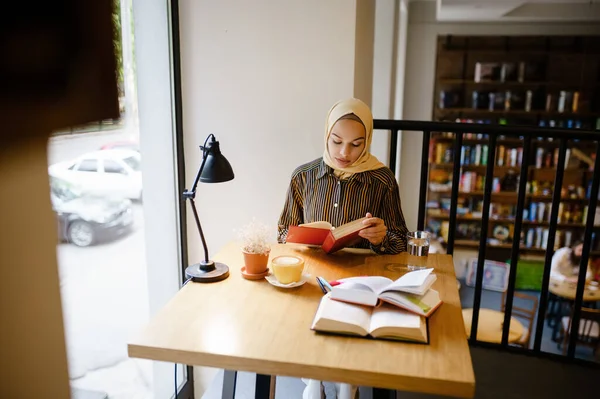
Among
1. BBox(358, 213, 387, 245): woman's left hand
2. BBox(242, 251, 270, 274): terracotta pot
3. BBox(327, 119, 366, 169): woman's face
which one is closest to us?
BBox(242, 251, 270, 274): terracotta pot

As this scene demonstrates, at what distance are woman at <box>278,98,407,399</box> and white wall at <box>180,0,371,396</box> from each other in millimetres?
430

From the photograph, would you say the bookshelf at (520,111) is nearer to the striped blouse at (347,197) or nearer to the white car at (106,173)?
the striped blouse at (347,197)

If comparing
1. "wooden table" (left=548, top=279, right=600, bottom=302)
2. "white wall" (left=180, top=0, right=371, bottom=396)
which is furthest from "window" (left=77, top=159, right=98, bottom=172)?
"wooden table" (left=548, top=279, right=600, bottom=302)

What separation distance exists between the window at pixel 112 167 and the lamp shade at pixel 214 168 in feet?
1.56

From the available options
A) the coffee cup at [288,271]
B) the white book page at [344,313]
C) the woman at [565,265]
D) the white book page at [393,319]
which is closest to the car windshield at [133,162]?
the coffee cup at [288,271]

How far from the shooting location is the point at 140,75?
2.17 m

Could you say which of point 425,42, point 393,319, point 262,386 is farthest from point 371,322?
point 425,42

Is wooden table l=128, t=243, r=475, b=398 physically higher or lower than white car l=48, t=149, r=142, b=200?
lower

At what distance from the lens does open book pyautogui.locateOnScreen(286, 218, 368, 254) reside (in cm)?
158

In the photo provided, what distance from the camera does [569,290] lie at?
4.64 m

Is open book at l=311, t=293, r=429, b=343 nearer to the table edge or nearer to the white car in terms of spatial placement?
the table edge

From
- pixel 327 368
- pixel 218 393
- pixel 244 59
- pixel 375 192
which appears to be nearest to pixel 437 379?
pixel 327 368

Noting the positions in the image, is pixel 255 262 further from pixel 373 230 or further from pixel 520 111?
pixel 520 111

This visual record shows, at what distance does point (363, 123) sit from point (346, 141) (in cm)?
10
